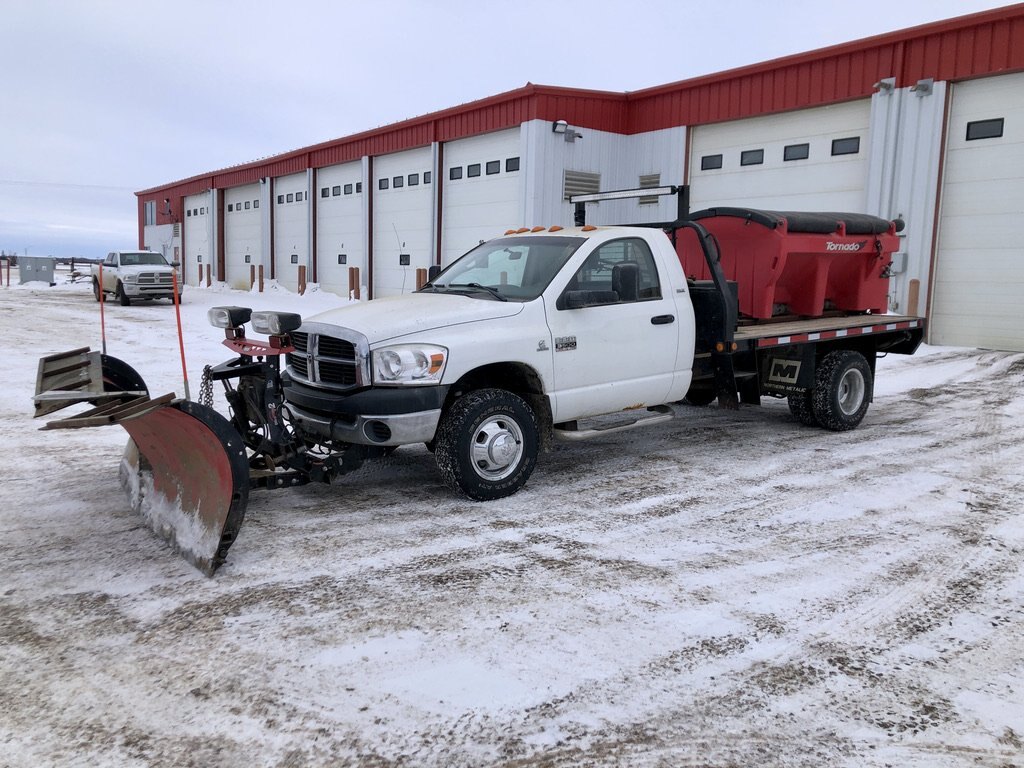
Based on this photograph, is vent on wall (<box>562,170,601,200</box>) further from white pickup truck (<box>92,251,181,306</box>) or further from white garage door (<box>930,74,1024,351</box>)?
white pickup truck (<box>92,251,181,306</box>)

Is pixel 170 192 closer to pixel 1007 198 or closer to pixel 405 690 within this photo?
pixel 1007 198

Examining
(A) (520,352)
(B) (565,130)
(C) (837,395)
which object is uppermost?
(B) (565,130)

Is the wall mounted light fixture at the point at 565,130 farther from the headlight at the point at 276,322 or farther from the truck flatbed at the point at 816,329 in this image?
the headlight at the point at 276,322

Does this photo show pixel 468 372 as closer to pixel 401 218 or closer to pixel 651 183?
pixel 651 183

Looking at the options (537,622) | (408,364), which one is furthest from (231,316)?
(537,622)

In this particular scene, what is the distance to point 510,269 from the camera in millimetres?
6496

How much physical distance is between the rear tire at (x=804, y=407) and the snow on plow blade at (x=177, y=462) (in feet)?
19.4

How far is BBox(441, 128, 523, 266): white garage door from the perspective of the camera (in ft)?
69.2

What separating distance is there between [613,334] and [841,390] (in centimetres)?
338

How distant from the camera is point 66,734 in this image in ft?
9.48

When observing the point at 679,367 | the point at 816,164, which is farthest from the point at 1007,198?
the point at 679,367

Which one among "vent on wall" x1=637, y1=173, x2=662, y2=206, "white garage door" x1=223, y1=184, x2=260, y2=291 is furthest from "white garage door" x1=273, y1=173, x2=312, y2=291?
"vent on wall" x1=637, y1=173, x2=662, y2=206

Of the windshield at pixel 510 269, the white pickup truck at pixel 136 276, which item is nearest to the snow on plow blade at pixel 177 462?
the windshield at pixel 510 269

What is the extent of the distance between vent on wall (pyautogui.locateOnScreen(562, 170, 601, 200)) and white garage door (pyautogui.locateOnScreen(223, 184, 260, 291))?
1900 centimetres
